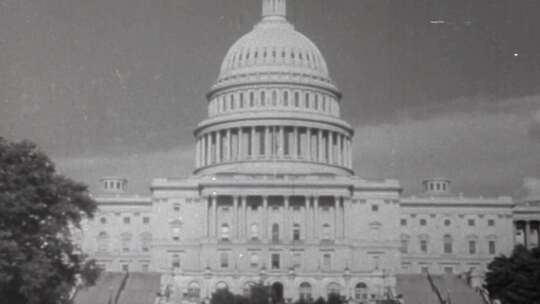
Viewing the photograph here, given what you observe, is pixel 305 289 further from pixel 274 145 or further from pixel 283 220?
pixel 274 145

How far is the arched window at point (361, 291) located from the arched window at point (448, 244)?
92.5 feet

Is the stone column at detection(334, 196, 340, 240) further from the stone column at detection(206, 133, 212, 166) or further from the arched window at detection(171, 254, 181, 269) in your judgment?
the stone column at detection(206, 133, 212, 166)

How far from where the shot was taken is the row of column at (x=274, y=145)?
140 m

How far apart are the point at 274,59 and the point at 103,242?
31.8m

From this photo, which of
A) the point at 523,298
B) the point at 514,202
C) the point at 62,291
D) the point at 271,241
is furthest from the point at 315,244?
the point at 62,291

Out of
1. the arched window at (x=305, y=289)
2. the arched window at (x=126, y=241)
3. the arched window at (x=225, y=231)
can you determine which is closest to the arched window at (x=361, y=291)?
the arched window at (x=305, y=289)

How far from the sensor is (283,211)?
12669 centimetres

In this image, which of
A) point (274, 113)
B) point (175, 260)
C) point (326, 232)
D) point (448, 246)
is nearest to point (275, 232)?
point (326, 232)

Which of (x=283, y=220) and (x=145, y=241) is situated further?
(x=145, y=241)

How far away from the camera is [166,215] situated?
130 meters

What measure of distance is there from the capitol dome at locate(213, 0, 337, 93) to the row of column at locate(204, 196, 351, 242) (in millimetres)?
23225

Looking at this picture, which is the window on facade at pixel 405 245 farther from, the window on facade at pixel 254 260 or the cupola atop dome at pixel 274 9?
the cupola atop dome at pixel 274 9

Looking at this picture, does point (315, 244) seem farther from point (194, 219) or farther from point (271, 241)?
point (194, 219)

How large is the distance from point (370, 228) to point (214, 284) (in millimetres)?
23825
